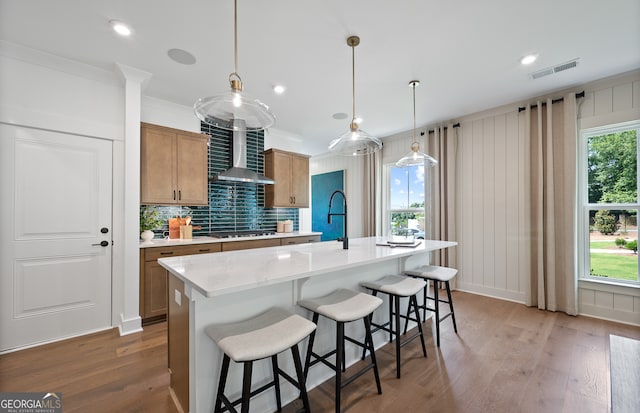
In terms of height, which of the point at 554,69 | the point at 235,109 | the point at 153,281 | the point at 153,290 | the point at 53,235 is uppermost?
the point at 554,69

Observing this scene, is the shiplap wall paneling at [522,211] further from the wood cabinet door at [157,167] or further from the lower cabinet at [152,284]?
the wood cabinet door at [157,167]

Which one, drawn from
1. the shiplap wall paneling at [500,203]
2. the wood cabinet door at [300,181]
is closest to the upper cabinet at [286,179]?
the wood cabinet door at [300,181]

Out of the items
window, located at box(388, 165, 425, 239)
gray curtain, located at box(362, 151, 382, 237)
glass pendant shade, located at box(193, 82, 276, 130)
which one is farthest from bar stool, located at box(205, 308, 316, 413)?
gray curtain, located at box(362, 151, 382, 237)

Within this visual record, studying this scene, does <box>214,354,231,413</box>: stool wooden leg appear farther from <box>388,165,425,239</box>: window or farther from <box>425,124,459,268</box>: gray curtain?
<box>388,165,425,239</box>: window

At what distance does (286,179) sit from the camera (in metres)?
4.75

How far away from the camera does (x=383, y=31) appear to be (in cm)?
226

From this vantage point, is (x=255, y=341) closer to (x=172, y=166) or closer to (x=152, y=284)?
(x=152, y=284)

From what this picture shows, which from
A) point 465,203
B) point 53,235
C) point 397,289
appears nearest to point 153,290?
point 53,235

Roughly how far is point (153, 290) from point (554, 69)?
16.7 feet

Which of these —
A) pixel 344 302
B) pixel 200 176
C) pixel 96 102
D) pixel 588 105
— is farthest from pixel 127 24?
pixel 588 105

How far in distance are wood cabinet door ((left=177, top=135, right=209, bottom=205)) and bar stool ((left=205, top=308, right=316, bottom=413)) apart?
2.52m

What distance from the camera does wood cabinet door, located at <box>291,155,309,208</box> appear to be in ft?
16.0

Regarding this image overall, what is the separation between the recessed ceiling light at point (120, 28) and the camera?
2.15 m

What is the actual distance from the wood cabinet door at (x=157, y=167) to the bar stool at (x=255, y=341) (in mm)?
2447
